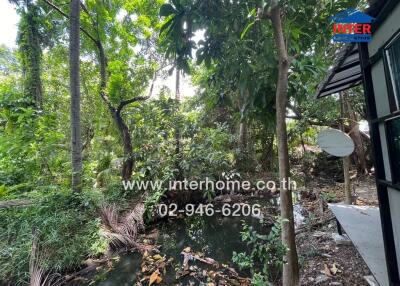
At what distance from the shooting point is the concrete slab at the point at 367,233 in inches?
76.8

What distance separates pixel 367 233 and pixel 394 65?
1883 millimetres

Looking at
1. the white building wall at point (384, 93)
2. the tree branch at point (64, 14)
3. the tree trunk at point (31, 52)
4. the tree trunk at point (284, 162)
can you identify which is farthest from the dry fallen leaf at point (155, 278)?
the tree branch at point (64, 14)

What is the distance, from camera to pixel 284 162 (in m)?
2.08

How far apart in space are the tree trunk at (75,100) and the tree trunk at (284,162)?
3.83 m

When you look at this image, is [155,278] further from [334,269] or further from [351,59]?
[351,59]

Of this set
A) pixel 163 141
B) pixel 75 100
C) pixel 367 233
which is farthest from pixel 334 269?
pixel 75 100

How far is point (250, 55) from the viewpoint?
7.43 feet

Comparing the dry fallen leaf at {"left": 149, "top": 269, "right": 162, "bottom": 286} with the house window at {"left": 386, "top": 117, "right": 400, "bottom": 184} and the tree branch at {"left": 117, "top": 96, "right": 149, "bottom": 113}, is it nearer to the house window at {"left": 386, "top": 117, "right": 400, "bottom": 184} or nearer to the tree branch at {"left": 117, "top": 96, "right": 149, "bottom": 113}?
the house window at {"left": 386, "top": 117, "right": 400, "bottom": 184}

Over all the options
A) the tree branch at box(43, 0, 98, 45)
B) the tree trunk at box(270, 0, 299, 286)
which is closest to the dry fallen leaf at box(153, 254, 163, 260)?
the tree trunk at box(270, 0, 299, 286)

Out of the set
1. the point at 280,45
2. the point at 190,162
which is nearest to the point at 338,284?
the point at 280,45

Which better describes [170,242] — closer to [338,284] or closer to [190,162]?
[190,162]

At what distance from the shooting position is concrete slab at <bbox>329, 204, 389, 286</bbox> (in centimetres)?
195

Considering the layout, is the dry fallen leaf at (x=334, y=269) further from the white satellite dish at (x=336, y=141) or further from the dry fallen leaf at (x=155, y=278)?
the dry fallen leaf at (x=155, y=278)

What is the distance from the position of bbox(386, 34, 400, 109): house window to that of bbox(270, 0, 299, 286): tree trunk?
2.26ft
